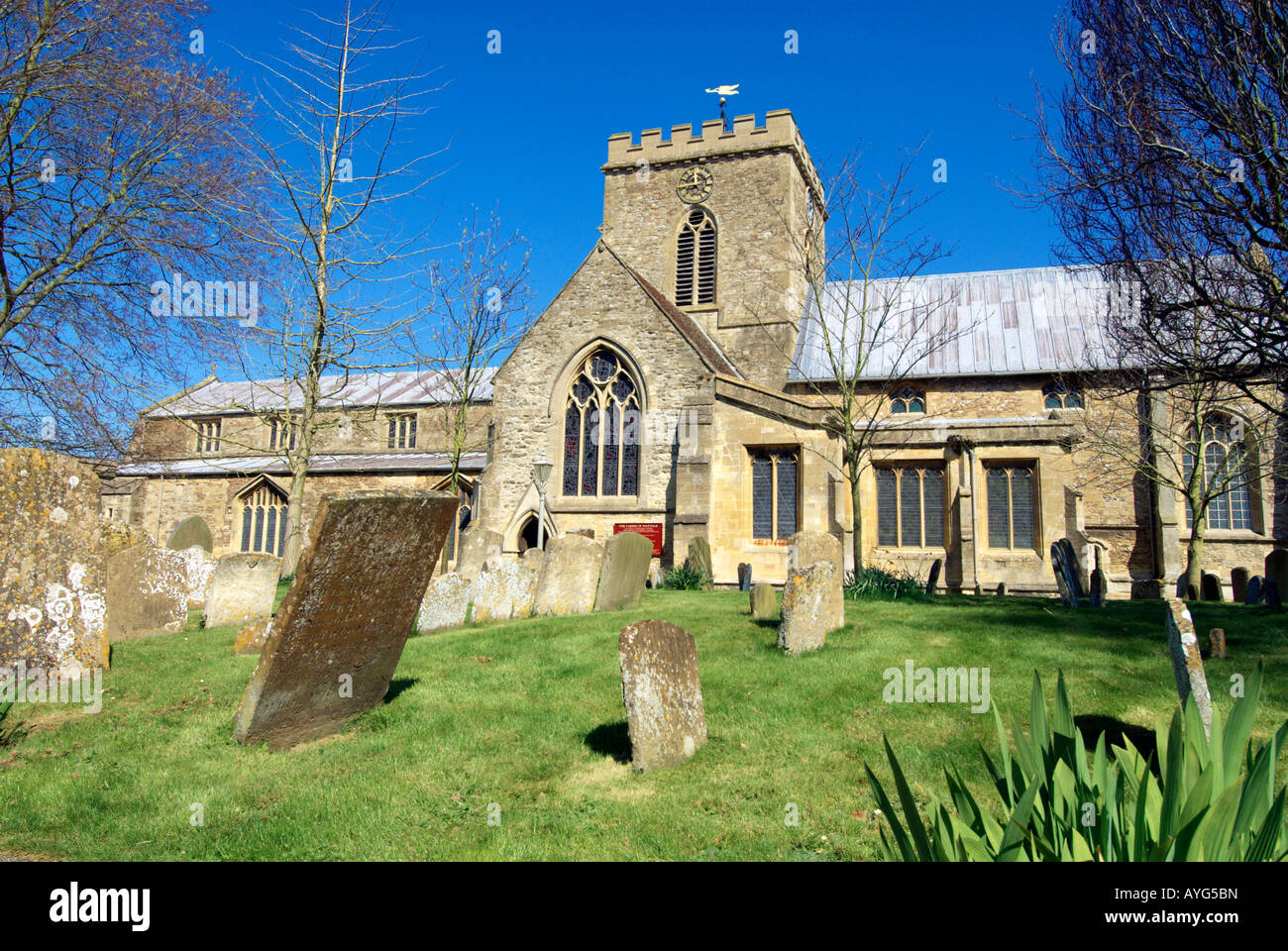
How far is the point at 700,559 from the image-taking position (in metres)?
17.3

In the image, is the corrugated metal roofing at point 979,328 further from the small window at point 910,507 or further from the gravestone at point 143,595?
the gravestone at point 143,595

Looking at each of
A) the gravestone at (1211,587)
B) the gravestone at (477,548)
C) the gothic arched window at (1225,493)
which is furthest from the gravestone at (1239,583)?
the gravestone at (477,548)

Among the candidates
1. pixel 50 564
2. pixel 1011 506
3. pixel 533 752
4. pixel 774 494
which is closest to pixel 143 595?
pixel 50 564

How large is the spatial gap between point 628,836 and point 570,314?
1837 cm

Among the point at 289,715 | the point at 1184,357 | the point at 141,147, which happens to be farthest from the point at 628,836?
the point at 141,147

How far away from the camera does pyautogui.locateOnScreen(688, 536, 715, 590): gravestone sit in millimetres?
17109

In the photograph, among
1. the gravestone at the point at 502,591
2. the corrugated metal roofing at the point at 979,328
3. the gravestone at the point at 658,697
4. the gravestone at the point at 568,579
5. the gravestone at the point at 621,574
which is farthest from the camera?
the corrugated metal roofing at the point at 979,328

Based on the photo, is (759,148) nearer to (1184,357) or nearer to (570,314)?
(570,314)

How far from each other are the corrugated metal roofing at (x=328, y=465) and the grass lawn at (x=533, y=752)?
19.0 meters

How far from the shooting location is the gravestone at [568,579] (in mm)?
11164

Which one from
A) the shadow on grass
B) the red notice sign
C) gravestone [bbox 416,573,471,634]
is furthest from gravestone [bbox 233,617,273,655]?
the red notice sign

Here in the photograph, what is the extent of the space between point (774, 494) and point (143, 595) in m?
13.1

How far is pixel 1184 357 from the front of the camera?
389 inches

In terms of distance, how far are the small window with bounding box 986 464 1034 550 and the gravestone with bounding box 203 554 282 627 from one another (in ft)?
54.5
